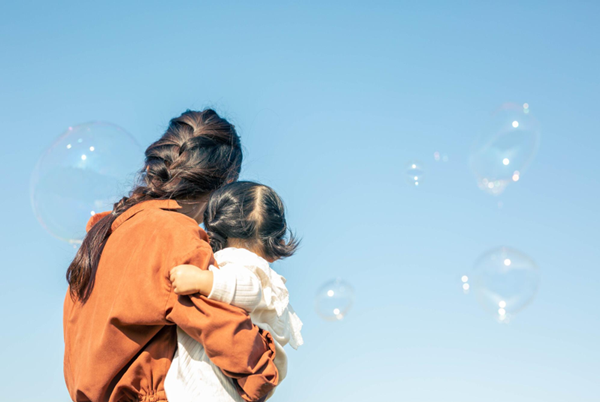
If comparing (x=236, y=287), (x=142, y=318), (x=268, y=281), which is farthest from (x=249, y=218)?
(x=142, y=318)

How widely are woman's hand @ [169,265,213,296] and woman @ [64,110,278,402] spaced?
0.13 feet

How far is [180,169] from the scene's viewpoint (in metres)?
2.79

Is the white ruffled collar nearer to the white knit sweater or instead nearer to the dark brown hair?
the white knit sweater

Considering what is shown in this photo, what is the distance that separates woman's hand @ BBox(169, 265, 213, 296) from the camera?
2.21 m

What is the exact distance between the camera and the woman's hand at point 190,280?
2213 millimetres

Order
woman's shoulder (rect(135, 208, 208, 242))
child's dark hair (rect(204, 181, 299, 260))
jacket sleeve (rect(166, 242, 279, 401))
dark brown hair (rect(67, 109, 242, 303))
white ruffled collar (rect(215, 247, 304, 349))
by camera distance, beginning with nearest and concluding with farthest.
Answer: jacket sleeve (rect(166, 242, 279, 401))
woman's shoulder (rect(135, 208, 208, 242))
dark brown hair (rect(67, 109, 242, 303))
white ruffled collar (rect(215, 247, 304, 349))
child's dark hair (rect(204, 181, 299, 260))

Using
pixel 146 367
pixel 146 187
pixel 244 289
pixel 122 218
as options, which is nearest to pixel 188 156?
pixel 146 187

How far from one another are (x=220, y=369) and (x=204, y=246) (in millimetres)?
541

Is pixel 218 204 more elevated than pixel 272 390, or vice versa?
pixel 218 204

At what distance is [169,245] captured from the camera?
2338mm

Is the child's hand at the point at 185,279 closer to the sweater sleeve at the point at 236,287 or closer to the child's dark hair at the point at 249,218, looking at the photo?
the sweater sleeve at the point at 236,287

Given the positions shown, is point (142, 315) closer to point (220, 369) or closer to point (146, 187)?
point (220, 369)

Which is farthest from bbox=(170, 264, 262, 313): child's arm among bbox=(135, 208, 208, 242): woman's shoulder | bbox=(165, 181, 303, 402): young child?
bbox=(135, 208, 208, 242): woman's shoulder

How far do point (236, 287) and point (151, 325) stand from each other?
393 millimetres
